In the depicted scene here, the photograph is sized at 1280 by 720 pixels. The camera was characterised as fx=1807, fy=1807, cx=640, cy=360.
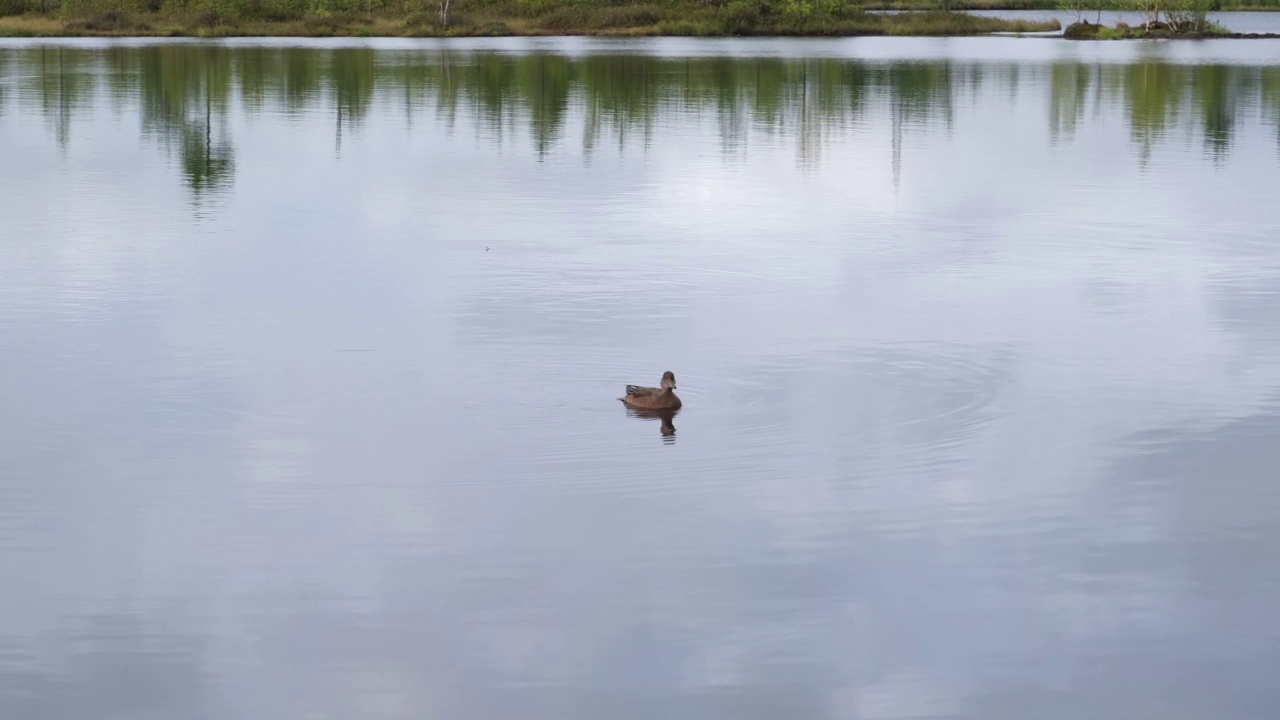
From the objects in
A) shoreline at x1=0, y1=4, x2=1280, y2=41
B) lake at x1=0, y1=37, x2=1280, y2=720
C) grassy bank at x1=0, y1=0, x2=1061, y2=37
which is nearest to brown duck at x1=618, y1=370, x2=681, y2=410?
lake at x1=0, y1=37, x2=1280, y2=720

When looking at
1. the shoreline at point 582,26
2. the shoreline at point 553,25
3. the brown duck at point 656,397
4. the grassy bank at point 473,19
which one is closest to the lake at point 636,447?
the brown duck at point 656,397

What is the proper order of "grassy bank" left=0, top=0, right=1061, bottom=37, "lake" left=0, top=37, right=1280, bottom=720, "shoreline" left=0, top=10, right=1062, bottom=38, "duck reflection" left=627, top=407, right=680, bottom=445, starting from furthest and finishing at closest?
1. "grassy bank" left=0, top=0, right=1061, bottom=37
2. "shoreline" left=0, top=10, right=1062, bottom=38
3. "duck reflection" left=627, top=407, right=680, bottom=445
4. "lake" left=0, top=37, right=1280, bottom=720

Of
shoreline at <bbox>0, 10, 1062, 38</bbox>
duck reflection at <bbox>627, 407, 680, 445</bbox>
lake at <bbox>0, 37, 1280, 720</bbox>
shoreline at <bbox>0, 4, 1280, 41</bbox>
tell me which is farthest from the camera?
shoreline at <bbox>0, 10, 1062, 38</bbox>

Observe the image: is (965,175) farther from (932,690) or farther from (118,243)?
(932,690)

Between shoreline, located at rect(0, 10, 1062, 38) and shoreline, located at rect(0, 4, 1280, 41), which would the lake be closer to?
shoreline, located at rect(0, 4, 1280, 41)

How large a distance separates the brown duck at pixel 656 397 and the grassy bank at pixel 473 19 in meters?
103

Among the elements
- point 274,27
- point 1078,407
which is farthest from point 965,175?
point 274,27

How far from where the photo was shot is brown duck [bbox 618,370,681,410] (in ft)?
46.8

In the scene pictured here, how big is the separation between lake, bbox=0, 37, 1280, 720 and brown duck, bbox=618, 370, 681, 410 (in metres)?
0.22

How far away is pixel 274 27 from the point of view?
119 meters

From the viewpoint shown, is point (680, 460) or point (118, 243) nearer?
point (680, 460)

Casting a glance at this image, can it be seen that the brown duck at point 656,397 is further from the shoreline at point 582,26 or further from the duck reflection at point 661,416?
the shoreline at point 582,26

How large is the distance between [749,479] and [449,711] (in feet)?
14.4

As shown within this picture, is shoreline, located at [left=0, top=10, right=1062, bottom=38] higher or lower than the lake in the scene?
higher
